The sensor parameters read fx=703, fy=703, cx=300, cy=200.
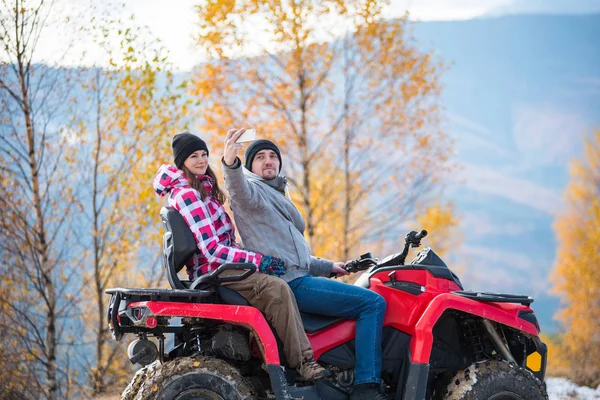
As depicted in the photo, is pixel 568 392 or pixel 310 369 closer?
pixel 310 369

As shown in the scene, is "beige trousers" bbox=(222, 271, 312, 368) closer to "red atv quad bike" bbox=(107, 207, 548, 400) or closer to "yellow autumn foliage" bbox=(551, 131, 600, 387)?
"red atv quad bike" bbox=(107, 207, 548, 400)

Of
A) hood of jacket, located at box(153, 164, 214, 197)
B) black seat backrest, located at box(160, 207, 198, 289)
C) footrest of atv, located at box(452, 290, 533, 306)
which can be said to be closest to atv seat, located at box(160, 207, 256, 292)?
black seat backrest, located at box(160, 207, 198, 289)

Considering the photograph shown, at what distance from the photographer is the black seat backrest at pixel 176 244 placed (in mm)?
4207

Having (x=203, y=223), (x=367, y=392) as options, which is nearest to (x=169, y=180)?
(x=203, y=223)

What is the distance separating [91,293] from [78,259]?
67cm

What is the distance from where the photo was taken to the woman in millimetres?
4148

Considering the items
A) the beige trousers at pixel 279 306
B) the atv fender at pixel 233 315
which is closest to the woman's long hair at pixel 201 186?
the beige trousers at pixel 279 306

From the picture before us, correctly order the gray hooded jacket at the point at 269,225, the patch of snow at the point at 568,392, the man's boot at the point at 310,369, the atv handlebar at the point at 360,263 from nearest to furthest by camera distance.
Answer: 1. the man's boot at the point at 310,369
2. the gray hooded jacket at the point at 269,225
3. the atv handlebar at the point at 360,263
4. the patch of snow at the point at 568,392

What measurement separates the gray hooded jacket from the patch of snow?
4410mm

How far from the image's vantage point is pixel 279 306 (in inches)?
163

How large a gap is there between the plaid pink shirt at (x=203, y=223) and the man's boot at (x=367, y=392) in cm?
99

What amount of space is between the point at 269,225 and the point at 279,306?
1.88 ft

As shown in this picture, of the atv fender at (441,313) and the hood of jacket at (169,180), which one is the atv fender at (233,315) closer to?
the hood of jacket at (169,180)

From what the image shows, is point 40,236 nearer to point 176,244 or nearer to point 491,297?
point 176,244
